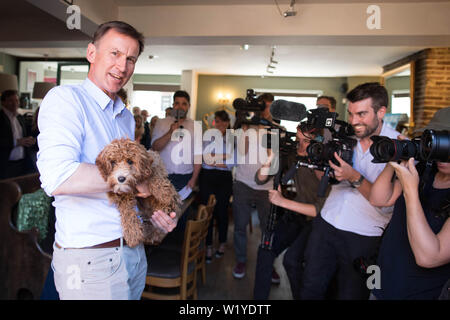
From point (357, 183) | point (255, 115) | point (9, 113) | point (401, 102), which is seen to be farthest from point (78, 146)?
point (401, 102)

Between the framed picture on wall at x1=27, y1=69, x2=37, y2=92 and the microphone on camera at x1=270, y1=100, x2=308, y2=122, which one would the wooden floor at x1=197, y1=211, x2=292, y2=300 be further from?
the framed picture on wall at x1=27, y1=69, x2=37, y2=92

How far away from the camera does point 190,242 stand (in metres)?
2.16

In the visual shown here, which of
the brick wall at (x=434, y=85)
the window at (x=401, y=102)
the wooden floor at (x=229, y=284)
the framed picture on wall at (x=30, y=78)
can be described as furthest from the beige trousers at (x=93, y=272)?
the framed picture on wall at (x=30, y=78)

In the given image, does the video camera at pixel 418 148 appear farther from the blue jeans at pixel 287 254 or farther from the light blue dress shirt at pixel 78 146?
the blue jeans at pixel 287 254

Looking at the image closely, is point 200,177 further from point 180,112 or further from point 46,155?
point 46,155

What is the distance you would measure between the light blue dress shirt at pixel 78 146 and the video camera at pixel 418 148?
0.99m

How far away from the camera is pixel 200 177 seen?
3715mm

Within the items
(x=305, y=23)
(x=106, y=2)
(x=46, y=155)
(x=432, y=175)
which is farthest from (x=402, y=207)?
(x=106, y=2)

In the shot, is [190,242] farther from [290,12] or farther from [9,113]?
[9,113]

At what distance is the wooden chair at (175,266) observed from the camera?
2.09 m

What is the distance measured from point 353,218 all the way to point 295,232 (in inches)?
24.6

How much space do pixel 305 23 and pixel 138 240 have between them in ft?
11.6

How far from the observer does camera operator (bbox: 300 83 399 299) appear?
173 centimetres

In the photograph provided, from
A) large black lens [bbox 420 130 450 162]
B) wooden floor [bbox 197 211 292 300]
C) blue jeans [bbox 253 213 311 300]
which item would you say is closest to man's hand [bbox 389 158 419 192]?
large black lens [bbox 420 130 450 162]
